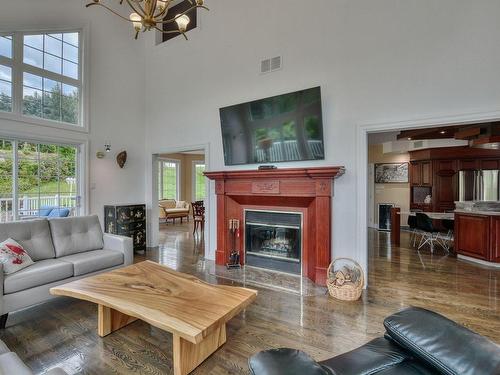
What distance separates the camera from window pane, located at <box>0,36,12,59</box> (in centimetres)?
392

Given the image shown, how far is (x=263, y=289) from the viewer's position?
3.35 meters

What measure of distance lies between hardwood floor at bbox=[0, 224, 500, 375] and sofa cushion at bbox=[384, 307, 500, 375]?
99cm

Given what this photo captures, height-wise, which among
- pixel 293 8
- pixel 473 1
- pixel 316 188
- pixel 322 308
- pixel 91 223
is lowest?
pixel 322 308

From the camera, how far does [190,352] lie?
1862 millimetres

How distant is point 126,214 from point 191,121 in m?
2.22

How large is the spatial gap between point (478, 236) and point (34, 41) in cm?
828

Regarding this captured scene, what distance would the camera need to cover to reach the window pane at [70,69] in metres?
4.62

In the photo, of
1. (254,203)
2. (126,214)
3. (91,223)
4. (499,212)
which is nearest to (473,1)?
(499,212)

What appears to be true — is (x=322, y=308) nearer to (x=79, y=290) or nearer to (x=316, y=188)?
(x=316, y=188)

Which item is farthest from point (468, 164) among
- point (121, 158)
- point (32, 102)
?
point (32, 102)

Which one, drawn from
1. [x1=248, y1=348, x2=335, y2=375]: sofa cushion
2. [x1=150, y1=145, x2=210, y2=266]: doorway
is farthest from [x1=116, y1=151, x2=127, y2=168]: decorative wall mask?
[x1=248, y1=348, x2=335, y2=375]: sofa cushion

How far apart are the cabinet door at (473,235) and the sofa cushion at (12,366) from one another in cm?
588

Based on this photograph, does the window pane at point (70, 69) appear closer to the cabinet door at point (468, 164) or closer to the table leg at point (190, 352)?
the table leg at point (190, 352)

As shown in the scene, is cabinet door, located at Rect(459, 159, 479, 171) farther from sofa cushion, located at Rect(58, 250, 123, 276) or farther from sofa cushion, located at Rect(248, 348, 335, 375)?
sofa cushion, located at Rect(58, 250, 123, 276)
